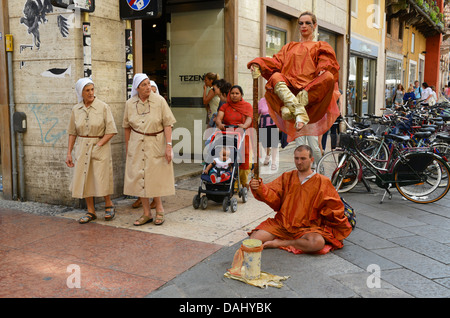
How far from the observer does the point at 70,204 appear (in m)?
6.38

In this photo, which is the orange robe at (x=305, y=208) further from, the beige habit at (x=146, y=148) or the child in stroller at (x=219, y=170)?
the child in stroller at (x=219, y=170)

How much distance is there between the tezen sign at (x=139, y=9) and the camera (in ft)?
20.0

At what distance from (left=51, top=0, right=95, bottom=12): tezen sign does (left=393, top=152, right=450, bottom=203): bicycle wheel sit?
15.7 ft

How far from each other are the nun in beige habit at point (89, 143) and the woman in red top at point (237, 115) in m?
1.76

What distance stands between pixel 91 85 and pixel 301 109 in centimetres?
278

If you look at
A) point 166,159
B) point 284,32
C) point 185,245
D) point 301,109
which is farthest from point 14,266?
point 284,32

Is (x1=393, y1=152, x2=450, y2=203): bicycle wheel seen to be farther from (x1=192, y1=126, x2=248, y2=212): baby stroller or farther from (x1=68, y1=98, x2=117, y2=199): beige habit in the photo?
(x1=68, y1=98, x2=117, y2=199): beige habit

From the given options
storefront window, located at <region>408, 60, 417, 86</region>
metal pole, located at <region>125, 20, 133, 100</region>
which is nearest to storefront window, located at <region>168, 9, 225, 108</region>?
metal pole, located at <region>125, 20, 133, 100</region>

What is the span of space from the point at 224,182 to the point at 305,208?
1.89 m

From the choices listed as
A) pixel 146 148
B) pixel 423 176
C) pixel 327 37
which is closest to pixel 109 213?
pixel 146 148

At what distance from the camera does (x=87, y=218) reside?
5.63 meters

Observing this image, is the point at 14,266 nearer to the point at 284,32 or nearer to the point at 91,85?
the point at 91,85

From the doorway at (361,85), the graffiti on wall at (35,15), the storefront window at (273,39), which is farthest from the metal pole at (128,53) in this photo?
the doorway at (361,85)

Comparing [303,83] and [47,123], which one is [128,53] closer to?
[47,123]
